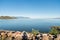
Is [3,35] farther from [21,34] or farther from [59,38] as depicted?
[59,38]

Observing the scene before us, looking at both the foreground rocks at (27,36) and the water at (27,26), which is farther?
the water at (27,26)

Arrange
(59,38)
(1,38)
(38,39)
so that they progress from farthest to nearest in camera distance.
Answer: (1,38)
(38,39)
(59,38)

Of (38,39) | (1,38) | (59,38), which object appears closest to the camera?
(59,38)

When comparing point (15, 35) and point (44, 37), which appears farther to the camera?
point (15, 35)

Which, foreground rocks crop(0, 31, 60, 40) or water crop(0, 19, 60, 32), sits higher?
foreground rocks crop(0, 31, 60, 40)

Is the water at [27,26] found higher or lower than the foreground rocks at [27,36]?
lower

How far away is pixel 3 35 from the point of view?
959 centimetres

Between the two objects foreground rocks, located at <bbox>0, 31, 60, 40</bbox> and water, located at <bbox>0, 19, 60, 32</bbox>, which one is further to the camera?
water, located at <bbox>0, 19, 60, 32</bbox>

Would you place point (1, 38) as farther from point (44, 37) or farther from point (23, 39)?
→ point (44, 37)

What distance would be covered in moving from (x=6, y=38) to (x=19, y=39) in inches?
29.1

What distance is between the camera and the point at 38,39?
29.3 feet

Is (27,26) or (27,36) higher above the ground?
(27,36)

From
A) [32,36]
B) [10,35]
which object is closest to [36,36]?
[32,36]

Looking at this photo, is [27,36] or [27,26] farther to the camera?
[27,26]
